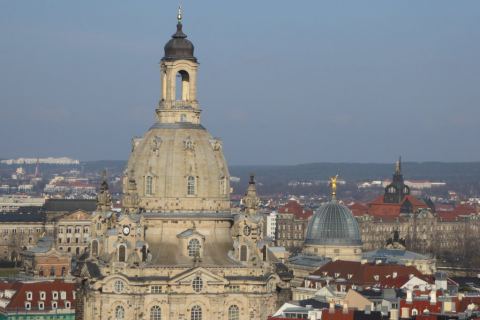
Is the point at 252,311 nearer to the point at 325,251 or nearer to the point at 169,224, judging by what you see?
the point at 169,224

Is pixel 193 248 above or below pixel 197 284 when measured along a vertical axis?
above

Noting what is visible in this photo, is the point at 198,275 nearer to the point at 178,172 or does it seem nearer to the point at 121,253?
the point at 121,253

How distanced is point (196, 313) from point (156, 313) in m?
2.43

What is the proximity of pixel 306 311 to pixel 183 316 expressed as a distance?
29.0 feet

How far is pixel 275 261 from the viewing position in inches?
4830

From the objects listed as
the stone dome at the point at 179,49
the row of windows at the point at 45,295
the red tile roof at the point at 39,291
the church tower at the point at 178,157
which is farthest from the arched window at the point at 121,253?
the row of windows at the point at 45,295

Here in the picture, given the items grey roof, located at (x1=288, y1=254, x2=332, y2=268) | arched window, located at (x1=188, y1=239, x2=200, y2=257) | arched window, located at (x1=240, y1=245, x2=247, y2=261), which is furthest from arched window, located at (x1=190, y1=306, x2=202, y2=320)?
grey roof, located at (x1=288, y1=254, x2=332, y2=268)

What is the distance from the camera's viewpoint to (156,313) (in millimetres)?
114375

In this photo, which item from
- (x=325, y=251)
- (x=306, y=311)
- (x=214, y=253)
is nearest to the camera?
(x=306, y=311)

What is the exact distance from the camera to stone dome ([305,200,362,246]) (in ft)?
562

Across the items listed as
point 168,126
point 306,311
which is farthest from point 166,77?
point 306,311

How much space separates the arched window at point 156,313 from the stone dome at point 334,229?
5786 centimetres

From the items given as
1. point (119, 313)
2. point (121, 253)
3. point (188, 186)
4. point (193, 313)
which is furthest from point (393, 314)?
point (188, 186)

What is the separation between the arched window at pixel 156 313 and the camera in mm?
114188
